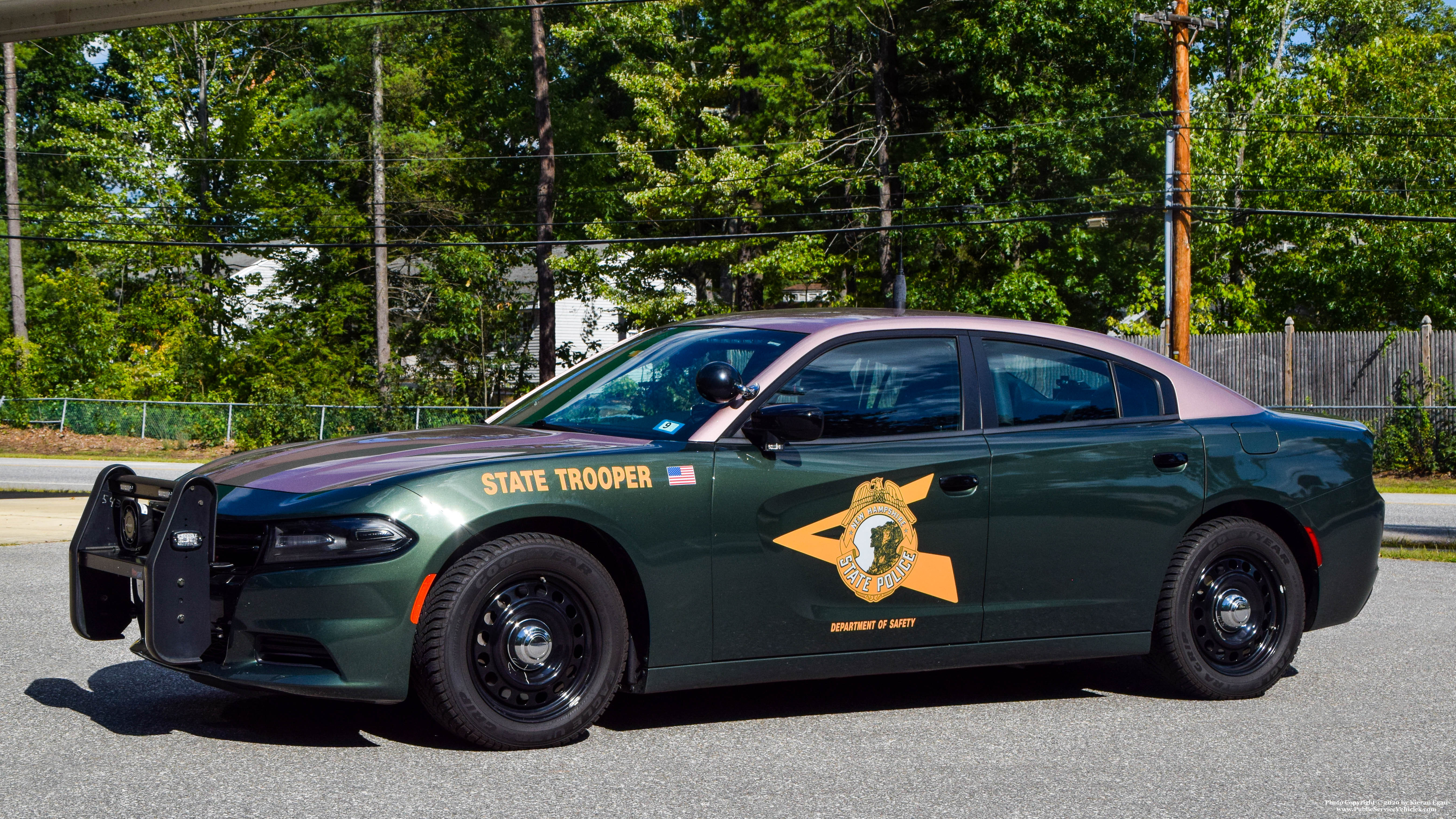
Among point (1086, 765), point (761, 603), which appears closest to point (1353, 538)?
point (1086, 765)

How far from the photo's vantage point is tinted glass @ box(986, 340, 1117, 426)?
5.69m

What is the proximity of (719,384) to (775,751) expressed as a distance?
4.49 feet

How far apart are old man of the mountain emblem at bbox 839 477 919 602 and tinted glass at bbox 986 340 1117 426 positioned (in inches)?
26.4

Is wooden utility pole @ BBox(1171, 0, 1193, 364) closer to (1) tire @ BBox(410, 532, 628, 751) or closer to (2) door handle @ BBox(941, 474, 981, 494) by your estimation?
(2) door handle @ BBox(941, 474, 981, 494)

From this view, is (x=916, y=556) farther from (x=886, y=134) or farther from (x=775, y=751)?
(x=886, y=134)

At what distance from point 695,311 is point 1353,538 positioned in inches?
1081

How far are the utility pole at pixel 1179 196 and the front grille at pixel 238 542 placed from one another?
63.7 ft

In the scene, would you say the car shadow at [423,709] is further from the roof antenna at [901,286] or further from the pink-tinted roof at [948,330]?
the roof antenna at [901,286]

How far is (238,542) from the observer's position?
15.1ft

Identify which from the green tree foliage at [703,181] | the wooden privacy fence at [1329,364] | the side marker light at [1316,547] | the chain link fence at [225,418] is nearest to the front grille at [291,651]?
the side marker light at [1316,547]

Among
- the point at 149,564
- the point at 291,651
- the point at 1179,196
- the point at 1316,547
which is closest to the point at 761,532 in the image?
the point at 291,651

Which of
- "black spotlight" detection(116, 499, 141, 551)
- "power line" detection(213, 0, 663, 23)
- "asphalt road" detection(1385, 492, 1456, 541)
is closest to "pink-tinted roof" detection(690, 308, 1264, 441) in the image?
"black spotlight" detection(116, 499, 141, 551)

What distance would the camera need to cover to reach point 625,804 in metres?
4.17

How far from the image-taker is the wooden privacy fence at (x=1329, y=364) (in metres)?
25.7
